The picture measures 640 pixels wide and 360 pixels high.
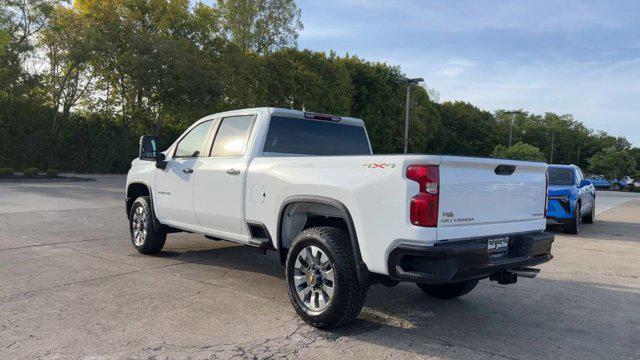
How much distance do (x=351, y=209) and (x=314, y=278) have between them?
0.74 m

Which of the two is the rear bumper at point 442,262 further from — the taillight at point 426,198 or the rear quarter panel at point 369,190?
the taillight at point 426,198

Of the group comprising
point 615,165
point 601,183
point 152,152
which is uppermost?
point 615,165

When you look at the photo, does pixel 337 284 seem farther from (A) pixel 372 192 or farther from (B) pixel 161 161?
(B) pixel 161 161

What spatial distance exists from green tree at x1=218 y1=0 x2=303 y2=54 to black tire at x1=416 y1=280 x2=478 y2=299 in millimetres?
34433

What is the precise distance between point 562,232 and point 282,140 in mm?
8741

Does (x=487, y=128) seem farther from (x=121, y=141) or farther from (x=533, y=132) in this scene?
(x=121, y=141)

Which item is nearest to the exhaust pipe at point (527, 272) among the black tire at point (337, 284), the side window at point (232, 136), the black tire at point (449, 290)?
the black tire at point (449, 290)

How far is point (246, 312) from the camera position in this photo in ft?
15.8

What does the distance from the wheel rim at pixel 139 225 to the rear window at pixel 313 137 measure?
261cm

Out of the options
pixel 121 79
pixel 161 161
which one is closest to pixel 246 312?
pixel 161 161

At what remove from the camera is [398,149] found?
46.3 metres

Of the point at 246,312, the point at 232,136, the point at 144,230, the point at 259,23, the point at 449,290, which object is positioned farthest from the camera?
the point at 259,23

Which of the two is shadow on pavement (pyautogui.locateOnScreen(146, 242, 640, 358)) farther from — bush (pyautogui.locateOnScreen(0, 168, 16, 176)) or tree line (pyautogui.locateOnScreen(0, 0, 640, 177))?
bush (pyautogui.locateOnScreen(0, 168, 16, 176))

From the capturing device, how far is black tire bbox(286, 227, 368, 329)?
419cm
